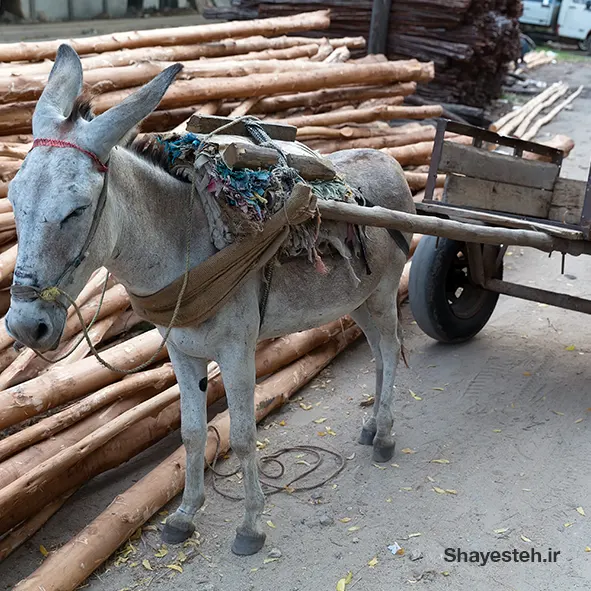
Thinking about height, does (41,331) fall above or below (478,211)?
above

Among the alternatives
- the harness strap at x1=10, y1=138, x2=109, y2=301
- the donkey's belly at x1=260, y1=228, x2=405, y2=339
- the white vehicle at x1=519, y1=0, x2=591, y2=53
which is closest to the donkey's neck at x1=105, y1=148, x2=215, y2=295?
the harness strap at x1=10, y1=138, x2=109, y2=301

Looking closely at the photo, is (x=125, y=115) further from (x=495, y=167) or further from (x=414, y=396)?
(x=495, y=167)

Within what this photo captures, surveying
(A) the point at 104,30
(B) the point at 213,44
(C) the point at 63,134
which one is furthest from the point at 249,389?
(A) the point at 104,30

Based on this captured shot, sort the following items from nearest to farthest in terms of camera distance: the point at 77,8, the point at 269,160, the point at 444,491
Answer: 1. the point at 269,160
2. the point at 444,491
3. the point at 77,8

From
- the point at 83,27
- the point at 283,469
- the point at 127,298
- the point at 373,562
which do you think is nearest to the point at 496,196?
Result: the point at 283,469

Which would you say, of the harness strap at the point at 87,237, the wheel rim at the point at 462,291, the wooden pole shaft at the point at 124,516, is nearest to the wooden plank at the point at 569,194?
the wheel rim at the point at 462,291

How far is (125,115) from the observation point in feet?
9.71

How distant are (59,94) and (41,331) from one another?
1.01 meters

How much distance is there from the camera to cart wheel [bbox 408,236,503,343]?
609 cm

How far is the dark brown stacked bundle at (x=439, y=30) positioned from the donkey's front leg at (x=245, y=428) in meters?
10.5

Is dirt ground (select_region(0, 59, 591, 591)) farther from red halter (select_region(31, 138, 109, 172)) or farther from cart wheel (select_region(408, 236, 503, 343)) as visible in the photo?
red halter (select_region(31, 138, 109, 172))

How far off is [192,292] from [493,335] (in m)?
3.82

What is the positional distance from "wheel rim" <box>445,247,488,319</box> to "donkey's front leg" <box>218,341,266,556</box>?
2.76 metres

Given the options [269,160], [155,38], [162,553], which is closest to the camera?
[269,160]
